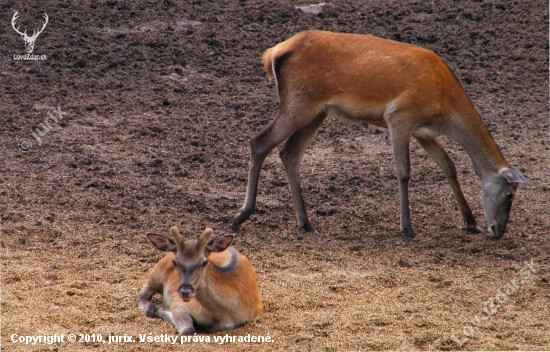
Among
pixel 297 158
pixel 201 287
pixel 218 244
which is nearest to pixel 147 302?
pixel 201 287

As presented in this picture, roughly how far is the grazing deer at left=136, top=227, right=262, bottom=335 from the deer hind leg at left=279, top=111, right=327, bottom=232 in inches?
71.3

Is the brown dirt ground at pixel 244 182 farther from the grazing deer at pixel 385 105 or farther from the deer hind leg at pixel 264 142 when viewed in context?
the grazing deer at pixel 385 105

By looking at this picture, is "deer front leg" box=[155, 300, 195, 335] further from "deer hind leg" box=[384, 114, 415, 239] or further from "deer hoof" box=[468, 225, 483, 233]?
"deer hoof" box=[468, 225, 483, 233]

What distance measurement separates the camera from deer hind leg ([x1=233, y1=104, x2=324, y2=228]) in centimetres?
717

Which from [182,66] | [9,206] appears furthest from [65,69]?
[9,206]

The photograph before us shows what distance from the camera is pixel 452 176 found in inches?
294

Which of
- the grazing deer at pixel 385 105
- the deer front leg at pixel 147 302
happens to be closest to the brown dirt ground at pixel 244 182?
the deer front leg at pixel 147 302

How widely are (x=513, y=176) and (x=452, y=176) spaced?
63 cm

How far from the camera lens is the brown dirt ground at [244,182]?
527 centimetres

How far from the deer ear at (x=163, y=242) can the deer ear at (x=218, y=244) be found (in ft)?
0.74

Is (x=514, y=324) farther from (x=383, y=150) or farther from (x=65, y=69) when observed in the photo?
(x=65, y=69)

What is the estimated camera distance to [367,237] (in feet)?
23.2

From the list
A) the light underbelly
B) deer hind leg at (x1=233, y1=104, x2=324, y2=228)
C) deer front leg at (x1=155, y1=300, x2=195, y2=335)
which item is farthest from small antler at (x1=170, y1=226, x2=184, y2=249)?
the light underbelly

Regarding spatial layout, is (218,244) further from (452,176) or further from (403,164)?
(452,176)
